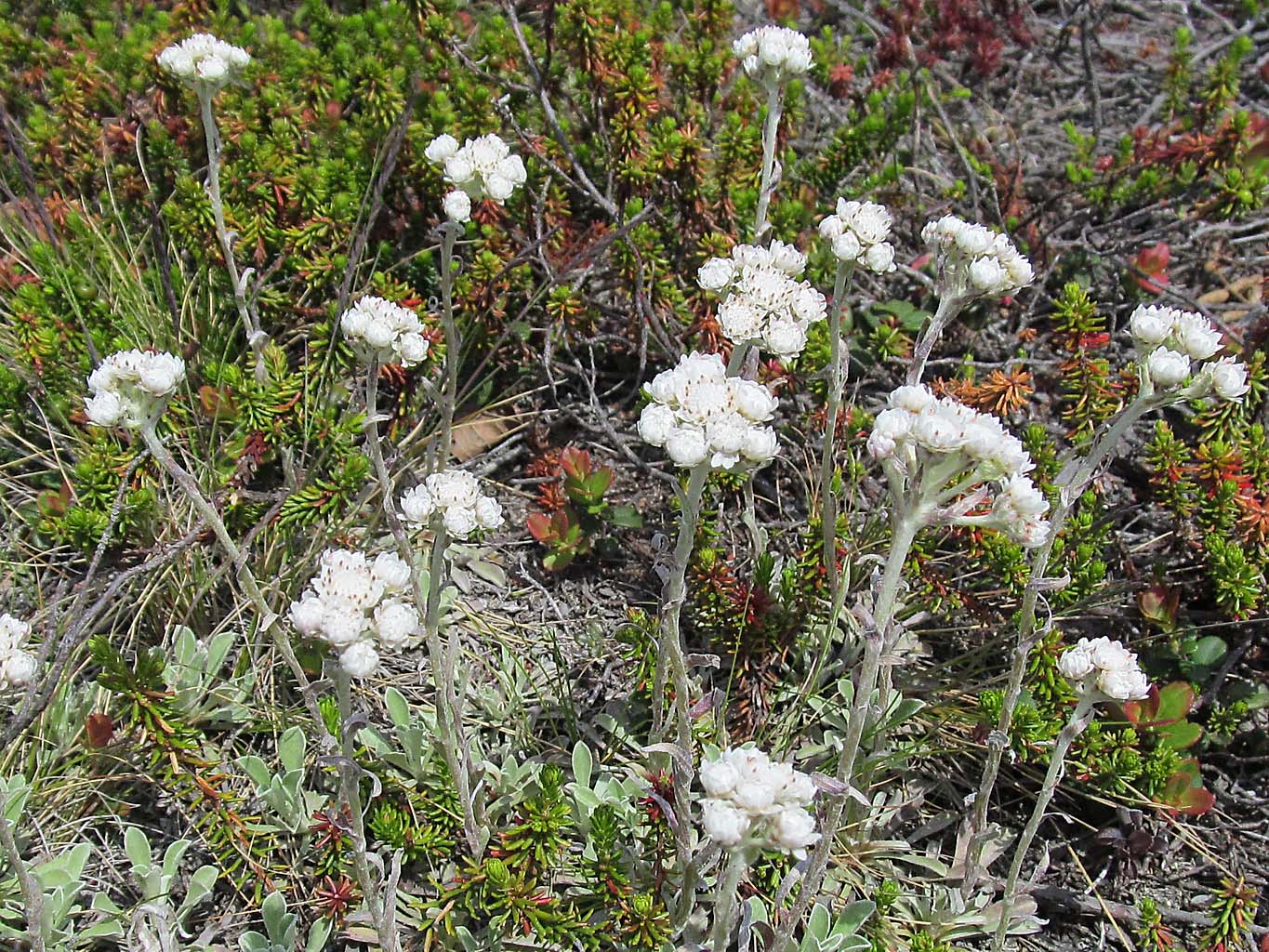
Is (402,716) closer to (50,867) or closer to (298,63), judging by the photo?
(50,867)

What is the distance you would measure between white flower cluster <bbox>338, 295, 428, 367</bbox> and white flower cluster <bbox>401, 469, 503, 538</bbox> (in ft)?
1.15

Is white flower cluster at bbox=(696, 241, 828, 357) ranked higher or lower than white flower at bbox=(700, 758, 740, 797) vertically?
higher

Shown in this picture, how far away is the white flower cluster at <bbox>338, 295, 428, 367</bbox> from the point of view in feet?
6.86

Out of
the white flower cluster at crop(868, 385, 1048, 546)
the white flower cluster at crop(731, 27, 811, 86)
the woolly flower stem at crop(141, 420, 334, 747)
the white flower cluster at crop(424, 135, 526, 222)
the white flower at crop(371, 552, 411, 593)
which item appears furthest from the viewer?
the white flower cluster at crop(424, 135, 526, 222)

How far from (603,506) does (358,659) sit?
146 cm

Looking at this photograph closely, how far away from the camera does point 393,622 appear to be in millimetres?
1693

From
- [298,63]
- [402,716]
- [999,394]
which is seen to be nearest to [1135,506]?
[999,394]

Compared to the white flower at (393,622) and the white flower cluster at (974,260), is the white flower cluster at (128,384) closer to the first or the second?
the white flower at (393,622)

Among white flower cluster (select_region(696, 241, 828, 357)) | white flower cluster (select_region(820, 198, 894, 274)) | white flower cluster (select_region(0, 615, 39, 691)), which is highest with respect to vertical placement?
white flower cluster (select_region(820, 198, 894, 274))

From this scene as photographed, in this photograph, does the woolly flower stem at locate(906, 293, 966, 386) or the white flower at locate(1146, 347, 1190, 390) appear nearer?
the white flower at locate(1146, 347, 1190, 390)

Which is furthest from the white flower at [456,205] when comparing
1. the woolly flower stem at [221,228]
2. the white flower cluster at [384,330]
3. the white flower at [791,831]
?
the white flower at [791,831]

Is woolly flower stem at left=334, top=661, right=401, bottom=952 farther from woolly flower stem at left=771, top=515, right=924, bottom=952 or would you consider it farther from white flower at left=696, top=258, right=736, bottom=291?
white flower at left=696, top=258, right=736, bottom=291

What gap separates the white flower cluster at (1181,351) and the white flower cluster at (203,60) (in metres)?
2.31

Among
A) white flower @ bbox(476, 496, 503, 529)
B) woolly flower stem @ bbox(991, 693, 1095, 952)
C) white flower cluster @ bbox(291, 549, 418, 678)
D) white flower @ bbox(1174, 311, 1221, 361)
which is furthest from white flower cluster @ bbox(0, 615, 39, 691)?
white flower @ bbox(1174, 311, 1221, 361)
